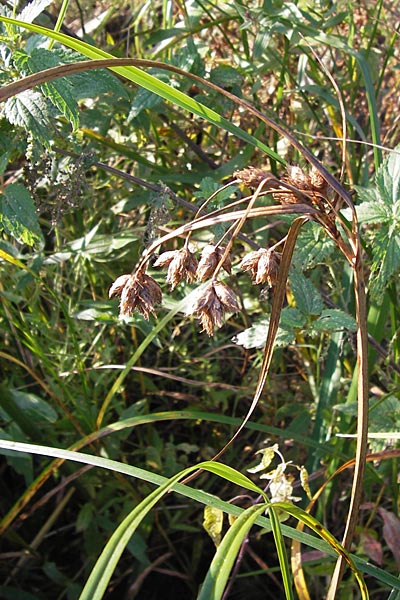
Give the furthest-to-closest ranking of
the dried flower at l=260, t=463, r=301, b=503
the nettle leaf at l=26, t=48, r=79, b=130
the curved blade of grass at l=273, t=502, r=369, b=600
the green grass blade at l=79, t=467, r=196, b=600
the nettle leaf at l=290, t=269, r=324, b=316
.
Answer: the nettle leaf at l=290, t=269, r=324, b=316 → the dried flower at l=260, t=463, r=301, b=503 → the nettle leaf at l=26, t=48, r=79, b=130 → the curved blade of grass at l=273, t=502, r=369, b=600 → the green grass blade at l=79, t=467, r=196, b=600

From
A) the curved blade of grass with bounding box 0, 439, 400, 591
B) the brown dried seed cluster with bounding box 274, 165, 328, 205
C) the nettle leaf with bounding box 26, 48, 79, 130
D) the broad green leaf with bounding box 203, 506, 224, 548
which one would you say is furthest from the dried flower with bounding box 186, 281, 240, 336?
the broad green leaf with bounding box 203, 506, 224, 548

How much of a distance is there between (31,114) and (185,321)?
64cm

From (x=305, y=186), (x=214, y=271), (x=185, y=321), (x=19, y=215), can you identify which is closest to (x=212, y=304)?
(x=214, y=271)

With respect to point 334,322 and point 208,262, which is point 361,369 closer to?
point 208,262

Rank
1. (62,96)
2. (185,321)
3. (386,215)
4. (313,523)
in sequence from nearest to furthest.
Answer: (313,523) < (62,96) < (386,215) < (185,321)

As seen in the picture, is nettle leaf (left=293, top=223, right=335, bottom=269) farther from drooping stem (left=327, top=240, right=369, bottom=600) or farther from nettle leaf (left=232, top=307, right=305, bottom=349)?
drooping stem (left=327, top=240, right=369, bottom=600)

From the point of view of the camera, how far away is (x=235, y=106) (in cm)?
142

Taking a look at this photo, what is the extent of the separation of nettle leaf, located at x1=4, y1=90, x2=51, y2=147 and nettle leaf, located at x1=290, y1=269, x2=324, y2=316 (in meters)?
0.43

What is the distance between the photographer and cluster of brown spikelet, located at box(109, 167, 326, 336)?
61 cm

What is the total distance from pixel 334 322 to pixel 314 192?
45cm

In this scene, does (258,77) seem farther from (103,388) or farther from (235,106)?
(103,388)

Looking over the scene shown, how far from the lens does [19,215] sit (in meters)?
1.04

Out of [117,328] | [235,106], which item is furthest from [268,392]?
[235,106]

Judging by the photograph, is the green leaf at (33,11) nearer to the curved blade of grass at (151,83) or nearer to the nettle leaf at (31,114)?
the nettle leaf at (31,114)
